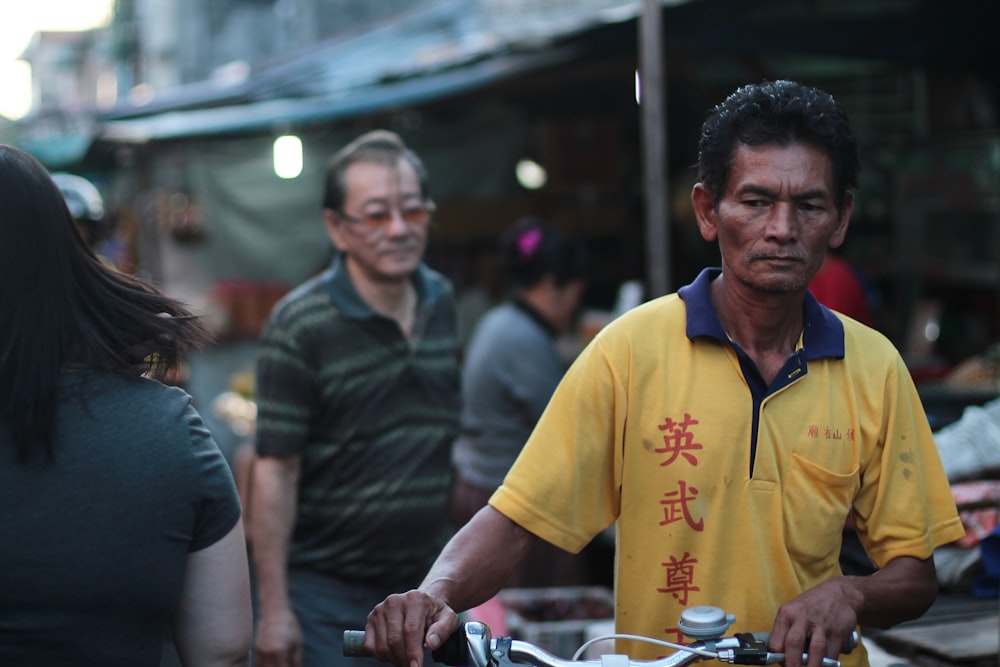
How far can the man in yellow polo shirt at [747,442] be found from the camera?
7.02 ft

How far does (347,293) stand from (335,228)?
304mm

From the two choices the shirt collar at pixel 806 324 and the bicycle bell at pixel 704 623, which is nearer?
the bicycle bell at pixel 704 623

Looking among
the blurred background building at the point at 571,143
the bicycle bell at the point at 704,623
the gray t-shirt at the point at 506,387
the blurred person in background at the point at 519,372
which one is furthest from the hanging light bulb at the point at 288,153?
the bicycle bell at the point at 704,623

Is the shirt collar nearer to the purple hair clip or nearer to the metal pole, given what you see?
the metal pole

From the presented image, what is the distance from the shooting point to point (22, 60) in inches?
2283

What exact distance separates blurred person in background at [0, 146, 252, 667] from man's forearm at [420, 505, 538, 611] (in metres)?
0.43

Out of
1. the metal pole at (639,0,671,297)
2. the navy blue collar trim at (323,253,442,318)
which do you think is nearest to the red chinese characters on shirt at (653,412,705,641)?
the navy blue collar trim at (323,253,442,318)

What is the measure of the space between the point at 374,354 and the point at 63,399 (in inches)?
64.1

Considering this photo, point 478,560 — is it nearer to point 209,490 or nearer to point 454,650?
point 454,650

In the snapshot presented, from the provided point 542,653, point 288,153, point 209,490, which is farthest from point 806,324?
point 288,153

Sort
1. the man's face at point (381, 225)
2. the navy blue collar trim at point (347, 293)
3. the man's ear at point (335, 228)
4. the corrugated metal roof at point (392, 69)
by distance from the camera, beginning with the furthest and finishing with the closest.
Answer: the corrugated metal roof at point (392, 69), the man's ear at point (335, 228), the man's face at point (381, 225), the navy blue collar trim at point (347, 293)

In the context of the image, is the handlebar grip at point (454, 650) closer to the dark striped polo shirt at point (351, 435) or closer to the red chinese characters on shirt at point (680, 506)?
the red chinese characters on shirt at point (680, 506)

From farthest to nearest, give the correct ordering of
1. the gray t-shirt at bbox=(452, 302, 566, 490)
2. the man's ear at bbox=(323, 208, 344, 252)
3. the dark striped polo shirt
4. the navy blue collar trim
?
1. the gray t-shirt at bbox=(452, 302, 566, 490)
2. the man's ear at bbox=(323, 208, 344, 252)
3. the navy blue collar trim
4. the dark striped polo shirt

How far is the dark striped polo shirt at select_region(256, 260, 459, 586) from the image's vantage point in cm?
348
